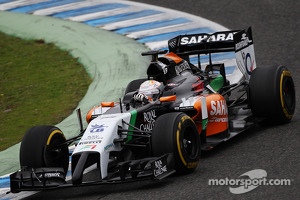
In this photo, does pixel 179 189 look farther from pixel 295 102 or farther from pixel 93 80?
pixel 93 80

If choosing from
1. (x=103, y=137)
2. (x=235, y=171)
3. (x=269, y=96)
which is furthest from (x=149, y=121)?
(x=269, y=96)

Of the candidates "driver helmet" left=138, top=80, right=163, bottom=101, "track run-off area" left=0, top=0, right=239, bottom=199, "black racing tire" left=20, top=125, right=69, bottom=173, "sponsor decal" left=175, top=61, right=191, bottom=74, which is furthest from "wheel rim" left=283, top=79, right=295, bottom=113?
"black racing tire" left=20, top=125, right=69, bottom=173

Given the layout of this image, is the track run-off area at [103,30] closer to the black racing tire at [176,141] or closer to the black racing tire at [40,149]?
the black racing tire at [40,149]

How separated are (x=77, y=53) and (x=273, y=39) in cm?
403

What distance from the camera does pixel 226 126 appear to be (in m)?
10.8

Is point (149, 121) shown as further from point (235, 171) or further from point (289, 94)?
point (289, 94)

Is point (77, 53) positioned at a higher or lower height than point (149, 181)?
higher

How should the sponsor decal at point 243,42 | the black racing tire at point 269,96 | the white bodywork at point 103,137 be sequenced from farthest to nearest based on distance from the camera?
the sponsor decal at point 243,42 < the black racing tire at point 269,96 < the white bodywork at point 103,137

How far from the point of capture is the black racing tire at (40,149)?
992 centimetres

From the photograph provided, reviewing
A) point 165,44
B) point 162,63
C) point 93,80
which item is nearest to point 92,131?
point 162,63

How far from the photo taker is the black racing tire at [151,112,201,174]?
949cm

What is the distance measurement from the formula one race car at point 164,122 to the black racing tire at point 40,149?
0.01 m

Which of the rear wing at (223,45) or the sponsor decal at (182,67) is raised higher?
the rear wing at (223,45)

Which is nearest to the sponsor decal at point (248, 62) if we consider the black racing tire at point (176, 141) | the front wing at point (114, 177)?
the black racing tire at point (176, 141)
